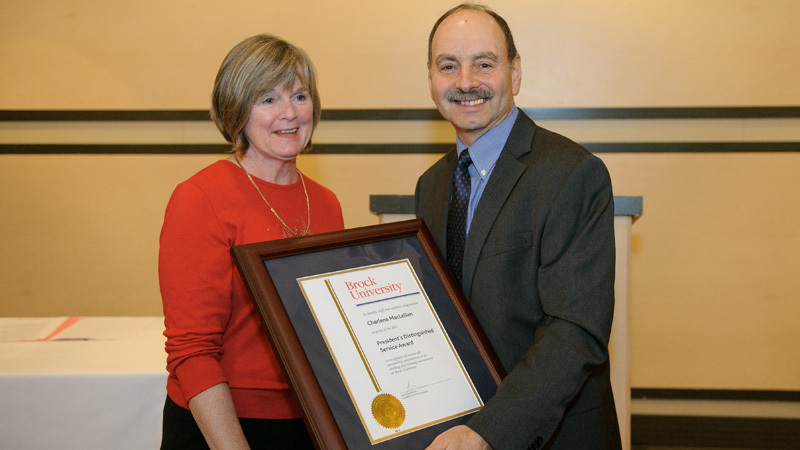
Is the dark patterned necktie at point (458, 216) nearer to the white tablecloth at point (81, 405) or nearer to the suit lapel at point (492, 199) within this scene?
the suit lapel at point (492, 199)

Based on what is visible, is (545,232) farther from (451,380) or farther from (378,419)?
(378,419)

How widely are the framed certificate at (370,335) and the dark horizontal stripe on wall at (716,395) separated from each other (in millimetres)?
2464

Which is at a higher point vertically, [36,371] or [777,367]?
[36,371]

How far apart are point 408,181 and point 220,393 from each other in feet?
7.69

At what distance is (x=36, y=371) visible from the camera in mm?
1701

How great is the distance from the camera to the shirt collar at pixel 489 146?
150cm

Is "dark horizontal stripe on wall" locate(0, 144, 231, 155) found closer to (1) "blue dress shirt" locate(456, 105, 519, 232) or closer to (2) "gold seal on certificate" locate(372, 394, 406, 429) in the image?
(1) "blue dress shirt" locate(456, 105, 519, 232)

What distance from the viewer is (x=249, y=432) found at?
1396mm

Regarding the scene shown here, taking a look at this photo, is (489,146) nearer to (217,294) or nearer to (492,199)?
(492,199)

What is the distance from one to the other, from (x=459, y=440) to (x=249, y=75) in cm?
91

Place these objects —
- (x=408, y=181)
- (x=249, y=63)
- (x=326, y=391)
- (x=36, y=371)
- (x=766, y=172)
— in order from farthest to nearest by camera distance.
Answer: (x=408, y=181) → (x=766, y=172) → (x=36, y=371) → (x=249, y=63) → (x=326, y=391)

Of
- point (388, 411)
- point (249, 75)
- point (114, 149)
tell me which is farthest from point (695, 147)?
point (114, 149)

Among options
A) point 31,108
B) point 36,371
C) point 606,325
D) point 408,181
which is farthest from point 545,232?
point 31,108

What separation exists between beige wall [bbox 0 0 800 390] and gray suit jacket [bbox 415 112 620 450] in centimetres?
212
